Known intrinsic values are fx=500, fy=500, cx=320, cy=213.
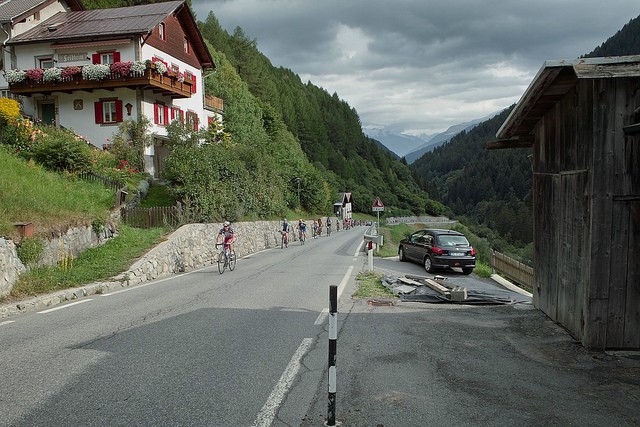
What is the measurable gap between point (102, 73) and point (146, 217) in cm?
1228

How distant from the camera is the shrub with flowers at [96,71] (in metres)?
27.8

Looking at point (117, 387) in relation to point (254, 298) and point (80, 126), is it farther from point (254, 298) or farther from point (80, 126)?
point (80, 126)

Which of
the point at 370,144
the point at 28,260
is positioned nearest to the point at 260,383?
the point at 28,260

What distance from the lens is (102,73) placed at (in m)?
Answer: 27.8

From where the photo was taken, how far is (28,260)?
1146 cm

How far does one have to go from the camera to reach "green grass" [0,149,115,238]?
12.6 metres

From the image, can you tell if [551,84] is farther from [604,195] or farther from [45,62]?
[45,62]

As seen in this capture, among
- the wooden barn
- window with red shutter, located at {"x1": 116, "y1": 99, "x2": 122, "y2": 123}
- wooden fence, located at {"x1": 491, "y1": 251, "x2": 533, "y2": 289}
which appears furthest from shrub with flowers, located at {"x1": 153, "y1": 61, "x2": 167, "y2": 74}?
the wooden barn

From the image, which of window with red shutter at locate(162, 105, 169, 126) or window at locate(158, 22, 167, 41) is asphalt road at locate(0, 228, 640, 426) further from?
window at locate(158, 22, 167, 41)

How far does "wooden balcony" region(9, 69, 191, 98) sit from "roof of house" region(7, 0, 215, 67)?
9.59 ft

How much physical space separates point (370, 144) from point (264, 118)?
102 m

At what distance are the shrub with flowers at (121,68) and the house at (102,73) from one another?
0.05 meters

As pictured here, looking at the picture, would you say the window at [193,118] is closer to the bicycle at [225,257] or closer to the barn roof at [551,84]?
the bicycle at [225,257]

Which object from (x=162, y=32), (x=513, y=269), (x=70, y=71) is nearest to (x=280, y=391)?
(x=513, y=269)
